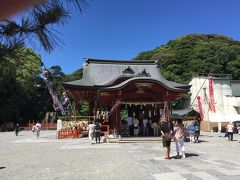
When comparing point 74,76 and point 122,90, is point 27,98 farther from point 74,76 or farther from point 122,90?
point 122,90

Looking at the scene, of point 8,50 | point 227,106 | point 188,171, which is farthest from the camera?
point 227,106

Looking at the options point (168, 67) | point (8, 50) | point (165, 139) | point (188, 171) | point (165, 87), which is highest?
point (168, 67)

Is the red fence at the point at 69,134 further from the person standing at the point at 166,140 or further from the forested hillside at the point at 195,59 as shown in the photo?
the forested hillside at the point at 195,59

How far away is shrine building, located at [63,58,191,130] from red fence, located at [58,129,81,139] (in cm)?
231

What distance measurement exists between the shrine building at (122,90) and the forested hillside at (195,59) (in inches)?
1048

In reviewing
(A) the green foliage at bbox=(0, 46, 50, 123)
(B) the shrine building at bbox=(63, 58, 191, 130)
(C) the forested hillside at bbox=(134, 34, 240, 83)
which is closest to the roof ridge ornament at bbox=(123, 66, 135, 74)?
(B) the shrine building at bbox=(63, 58, 191, 130)

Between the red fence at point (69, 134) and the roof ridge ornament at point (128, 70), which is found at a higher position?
the roof ridge ornament at point (128, 70)

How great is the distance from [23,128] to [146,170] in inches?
1789

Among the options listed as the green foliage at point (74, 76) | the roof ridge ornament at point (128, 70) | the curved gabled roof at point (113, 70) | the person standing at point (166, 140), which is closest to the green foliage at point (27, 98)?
the green foliage at point (74, 76)

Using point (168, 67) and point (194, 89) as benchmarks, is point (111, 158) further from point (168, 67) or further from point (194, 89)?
point (168, 67)

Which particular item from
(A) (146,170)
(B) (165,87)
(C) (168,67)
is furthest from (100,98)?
(C) (168,67)

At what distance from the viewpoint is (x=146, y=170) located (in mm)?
9211

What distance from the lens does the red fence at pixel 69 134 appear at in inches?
974

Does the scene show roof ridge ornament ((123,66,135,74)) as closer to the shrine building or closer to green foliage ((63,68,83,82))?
the shrine building
